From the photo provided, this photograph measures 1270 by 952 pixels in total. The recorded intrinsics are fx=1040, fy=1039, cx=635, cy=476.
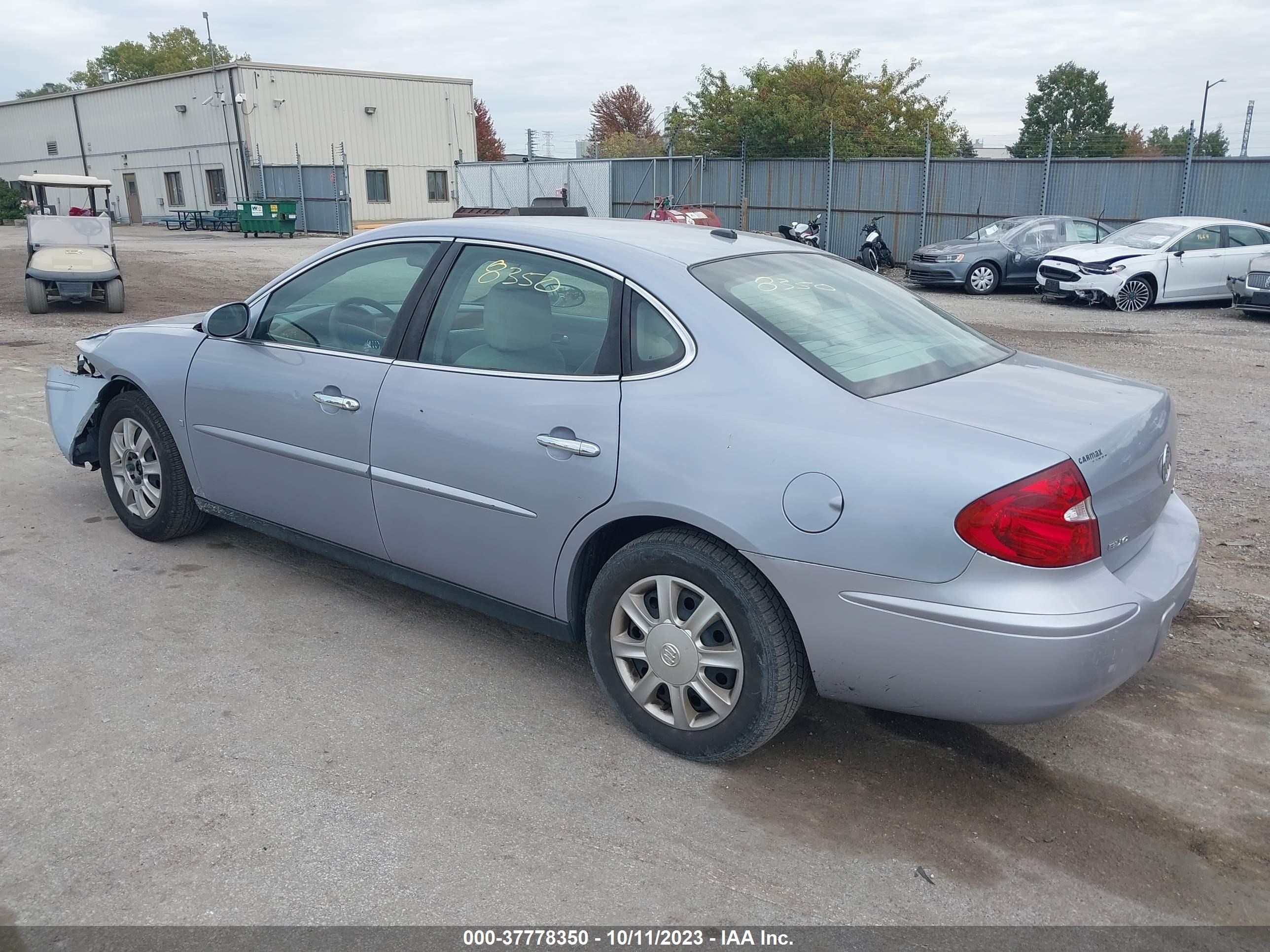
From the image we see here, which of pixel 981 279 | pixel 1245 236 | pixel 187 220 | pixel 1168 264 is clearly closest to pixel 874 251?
pixel 981 279

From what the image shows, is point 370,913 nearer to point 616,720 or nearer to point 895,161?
point 616,720

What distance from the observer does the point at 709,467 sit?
9.95ft

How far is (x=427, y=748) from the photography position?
3.37 meters

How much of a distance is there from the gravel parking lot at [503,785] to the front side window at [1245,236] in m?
13.8

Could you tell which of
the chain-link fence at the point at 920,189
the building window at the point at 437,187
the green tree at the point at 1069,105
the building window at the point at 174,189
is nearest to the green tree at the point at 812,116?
the chain-link fence at the point at 920,189

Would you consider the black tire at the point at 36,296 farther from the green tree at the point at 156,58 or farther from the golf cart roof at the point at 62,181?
the green tree at the point at 156,58

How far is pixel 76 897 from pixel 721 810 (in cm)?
173

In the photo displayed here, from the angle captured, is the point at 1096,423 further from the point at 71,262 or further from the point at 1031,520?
the point at 71,262

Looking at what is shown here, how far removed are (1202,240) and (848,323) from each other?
601 inches

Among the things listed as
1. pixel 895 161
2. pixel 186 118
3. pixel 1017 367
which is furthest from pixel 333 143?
pixel 1017 367

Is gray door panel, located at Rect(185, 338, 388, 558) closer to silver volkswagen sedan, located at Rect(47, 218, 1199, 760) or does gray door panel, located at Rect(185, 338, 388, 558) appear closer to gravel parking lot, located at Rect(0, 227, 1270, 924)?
silver volkswagen sedan, located at Rect(47, 218, 1199, 760)

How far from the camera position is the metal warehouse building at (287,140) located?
132 ft

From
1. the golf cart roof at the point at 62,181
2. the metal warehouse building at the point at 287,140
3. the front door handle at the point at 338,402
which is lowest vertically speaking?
the front door handle at the point at 338,402

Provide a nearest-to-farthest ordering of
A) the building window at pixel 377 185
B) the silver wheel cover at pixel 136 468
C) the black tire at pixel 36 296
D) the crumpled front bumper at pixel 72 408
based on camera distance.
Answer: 1. the silver wheel cover at pixel 136 468
2. the crumpled front bumper at pixel 72 408
3. the black tire at pixel 36 296
4. the building window at pixel 377 185
